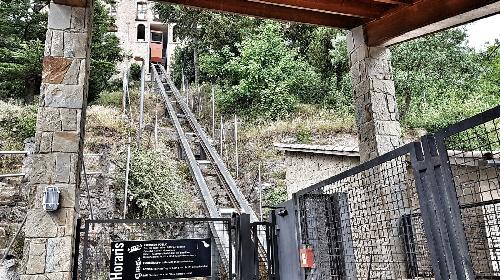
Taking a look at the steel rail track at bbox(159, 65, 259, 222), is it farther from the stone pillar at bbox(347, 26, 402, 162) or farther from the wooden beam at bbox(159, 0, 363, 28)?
the wooden beam at bbox(159, 0, 363, 28)

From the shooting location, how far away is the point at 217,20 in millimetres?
14562

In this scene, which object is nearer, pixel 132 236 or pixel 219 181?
pixel 132 236

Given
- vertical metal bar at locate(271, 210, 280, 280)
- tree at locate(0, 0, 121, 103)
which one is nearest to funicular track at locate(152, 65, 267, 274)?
vertical metal bar at locate(271, 210, 280, 280)

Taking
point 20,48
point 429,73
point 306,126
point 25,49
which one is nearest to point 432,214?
point 306,126

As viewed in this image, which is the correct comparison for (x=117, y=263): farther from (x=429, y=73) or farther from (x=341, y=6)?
(x=429, y=73)

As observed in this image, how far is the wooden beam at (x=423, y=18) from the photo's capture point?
381cm

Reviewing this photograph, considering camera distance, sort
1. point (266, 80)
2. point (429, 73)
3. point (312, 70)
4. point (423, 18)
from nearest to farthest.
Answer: point (423, 18)
point (429, 73)
point (266, 80)
point (312, 70)

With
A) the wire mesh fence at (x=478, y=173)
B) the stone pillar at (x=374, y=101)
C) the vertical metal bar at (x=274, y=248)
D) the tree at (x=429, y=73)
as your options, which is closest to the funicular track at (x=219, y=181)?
the vertical metal bar at (x=274, y=248)

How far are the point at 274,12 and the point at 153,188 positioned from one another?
420cm

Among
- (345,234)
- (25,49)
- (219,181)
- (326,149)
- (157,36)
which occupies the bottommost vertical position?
(345,234)

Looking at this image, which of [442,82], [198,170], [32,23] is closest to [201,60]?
[32,23]

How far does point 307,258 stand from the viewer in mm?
3320

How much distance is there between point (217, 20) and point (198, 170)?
8.19 meters

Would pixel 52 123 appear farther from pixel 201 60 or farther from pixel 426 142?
pixel 201 60
